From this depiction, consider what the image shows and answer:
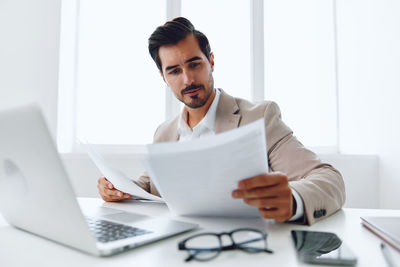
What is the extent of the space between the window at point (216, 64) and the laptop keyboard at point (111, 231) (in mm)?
1723

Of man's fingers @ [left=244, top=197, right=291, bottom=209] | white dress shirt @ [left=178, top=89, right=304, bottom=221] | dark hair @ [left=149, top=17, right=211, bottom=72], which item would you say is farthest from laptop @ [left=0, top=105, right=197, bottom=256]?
dark hair @ [left=149, top=17, right=211, bottom=72]

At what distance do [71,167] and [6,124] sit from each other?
1.75 meters

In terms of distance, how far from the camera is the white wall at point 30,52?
2168 millimetres

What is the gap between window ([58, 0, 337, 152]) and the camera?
228cm

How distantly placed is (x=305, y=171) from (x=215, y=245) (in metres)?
0.57

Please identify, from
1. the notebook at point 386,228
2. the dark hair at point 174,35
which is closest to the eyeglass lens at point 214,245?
the notebook at point 386,228

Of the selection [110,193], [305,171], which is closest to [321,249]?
[305,171]

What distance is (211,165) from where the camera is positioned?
499mm

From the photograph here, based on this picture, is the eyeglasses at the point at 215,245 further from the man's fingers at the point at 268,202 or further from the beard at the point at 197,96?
the beard at the point at 197,96

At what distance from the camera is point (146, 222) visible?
24.7 inches

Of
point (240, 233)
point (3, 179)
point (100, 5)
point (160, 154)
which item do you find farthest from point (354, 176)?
point (100, 5)

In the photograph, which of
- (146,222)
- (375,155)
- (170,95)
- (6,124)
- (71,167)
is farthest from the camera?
(170,95)

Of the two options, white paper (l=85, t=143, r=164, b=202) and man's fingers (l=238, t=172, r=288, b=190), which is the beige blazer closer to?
man's fingers (l=238, t=172, r=288, b=190)

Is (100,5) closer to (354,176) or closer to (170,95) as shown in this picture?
(170,95)
